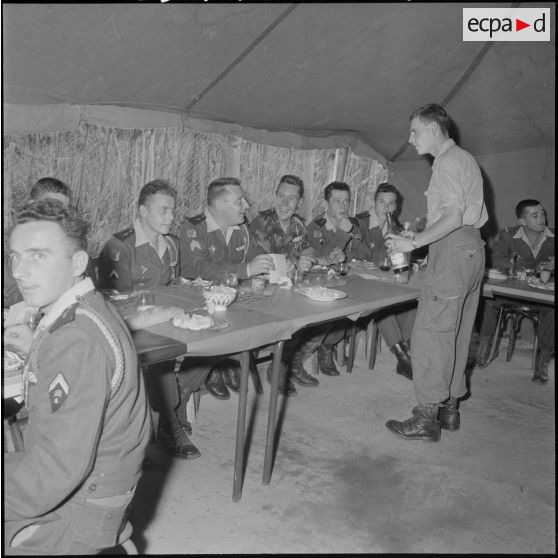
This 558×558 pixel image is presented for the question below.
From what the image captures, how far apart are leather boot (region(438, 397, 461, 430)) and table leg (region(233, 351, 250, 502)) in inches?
64.1

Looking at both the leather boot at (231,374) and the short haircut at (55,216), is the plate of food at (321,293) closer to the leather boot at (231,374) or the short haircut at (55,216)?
the leather boot at (231,374)

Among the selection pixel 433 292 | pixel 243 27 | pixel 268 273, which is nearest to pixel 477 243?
pixel 433 292

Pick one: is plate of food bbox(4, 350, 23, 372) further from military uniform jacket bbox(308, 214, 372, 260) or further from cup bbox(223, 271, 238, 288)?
military uniform jacket bbox(308, 214, 372, 260)

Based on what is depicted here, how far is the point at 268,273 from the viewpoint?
12.4 feet

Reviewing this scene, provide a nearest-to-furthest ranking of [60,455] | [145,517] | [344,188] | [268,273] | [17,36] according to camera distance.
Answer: [60,455] → [145,517] → [17,36] → [268,273] → [344,188]

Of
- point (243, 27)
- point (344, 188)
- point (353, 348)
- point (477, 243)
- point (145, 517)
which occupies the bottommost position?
point (145, 517)

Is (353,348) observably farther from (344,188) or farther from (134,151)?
(134,151)

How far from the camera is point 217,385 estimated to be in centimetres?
411

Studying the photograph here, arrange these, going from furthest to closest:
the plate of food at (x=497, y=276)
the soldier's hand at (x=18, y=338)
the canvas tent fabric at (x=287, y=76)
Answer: the plate of food at (x=497, y=276)
the canvas tent fabric at (x=287, y=76)
the soldier's hand at (x=18, y=338)

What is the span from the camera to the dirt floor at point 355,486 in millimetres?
2531

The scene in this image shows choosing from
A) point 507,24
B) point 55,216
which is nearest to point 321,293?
point 55,216

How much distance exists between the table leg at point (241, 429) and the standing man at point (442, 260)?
130cm

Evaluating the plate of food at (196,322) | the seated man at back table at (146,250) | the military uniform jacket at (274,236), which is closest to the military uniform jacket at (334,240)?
the military uniform jacket at (274,236)

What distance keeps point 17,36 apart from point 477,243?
2910 mm
